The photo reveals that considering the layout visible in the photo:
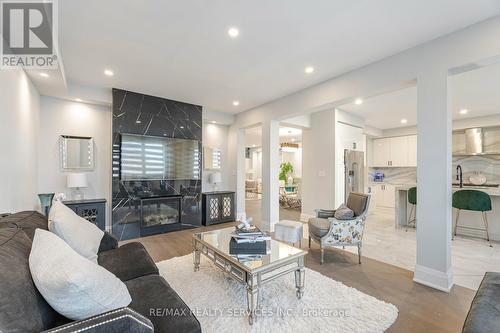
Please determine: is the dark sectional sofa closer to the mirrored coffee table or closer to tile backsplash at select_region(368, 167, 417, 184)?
the mirrored coffee table

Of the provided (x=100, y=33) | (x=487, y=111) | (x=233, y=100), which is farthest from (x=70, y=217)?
(x=487, y=111)

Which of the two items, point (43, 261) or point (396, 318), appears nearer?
point (43, 261)

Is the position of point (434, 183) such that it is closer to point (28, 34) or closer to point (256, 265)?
point (256, 265)

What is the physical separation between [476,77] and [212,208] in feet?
17.2

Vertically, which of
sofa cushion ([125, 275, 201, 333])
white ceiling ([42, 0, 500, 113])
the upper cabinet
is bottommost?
sofa cushion ([125, 275, 201, 333])

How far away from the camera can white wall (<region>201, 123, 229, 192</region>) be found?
562cm

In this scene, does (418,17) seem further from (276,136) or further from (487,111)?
(487,111)

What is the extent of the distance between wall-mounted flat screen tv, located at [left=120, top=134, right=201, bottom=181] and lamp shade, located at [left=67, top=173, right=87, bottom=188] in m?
0.56

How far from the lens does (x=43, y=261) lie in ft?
3.32

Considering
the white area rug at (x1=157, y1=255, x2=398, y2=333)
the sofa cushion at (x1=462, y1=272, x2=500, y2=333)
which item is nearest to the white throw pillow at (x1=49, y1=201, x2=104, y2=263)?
the white area rug at (x1=157, y1=255, x2=398, y2=333)

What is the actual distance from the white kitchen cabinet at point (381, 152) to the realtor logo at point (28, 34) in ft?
26.7

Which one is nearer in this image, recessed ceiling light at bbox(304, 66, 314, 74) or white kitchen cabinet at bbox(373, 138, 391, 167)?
recessed ceiling light at bbox(304, 66, 314, 74)

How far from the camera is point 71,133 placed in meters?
4.07

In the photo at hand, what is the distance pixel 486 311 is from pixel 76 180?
194 inches
